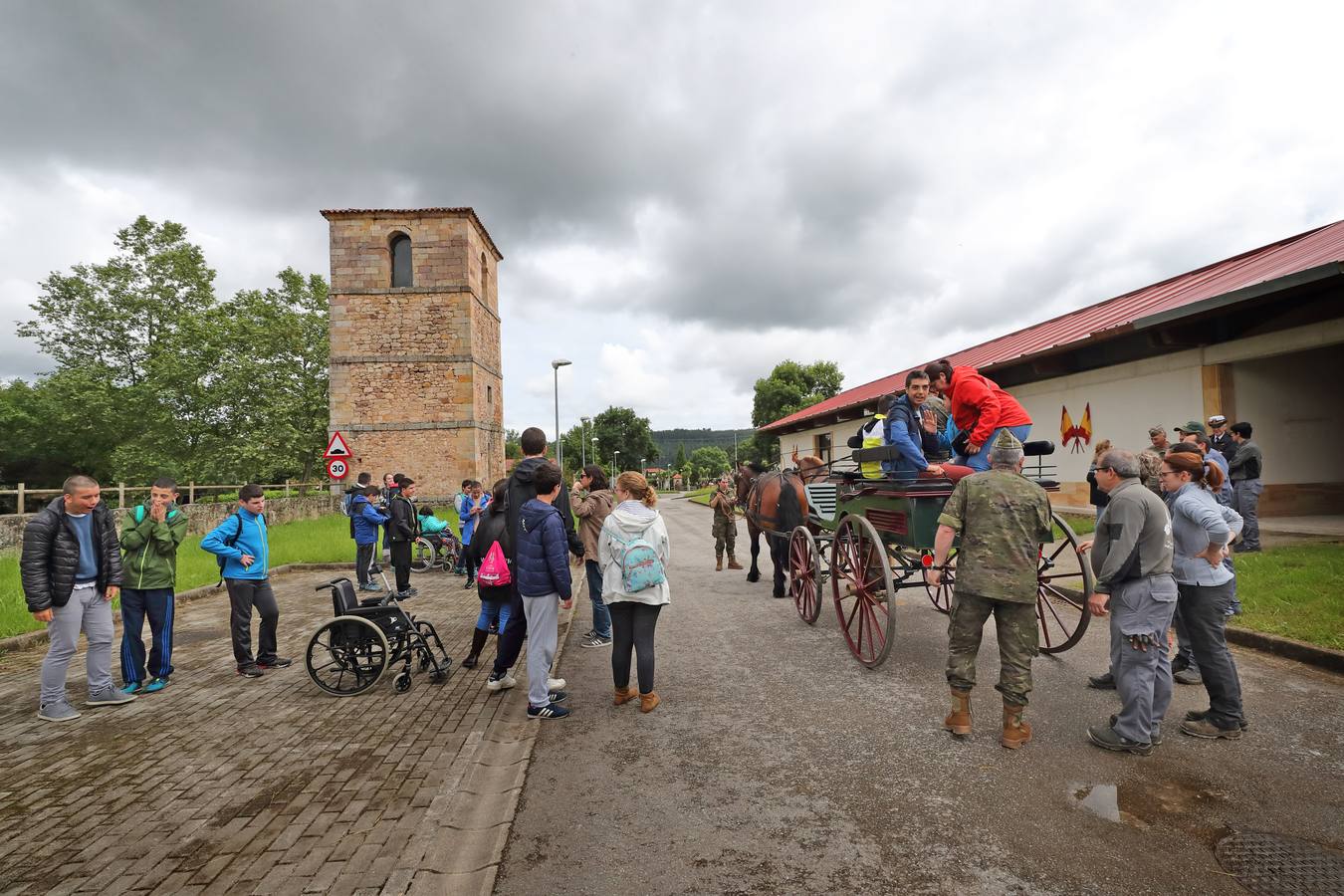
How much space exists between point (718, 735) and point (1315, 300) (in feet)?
33.5

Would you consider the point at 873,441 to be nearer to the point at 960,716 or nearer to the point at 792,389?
the point at 960,716

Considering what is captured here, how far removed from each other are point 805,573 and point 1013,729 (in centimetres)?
331

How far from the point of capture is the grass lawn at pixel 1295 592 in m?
5.23

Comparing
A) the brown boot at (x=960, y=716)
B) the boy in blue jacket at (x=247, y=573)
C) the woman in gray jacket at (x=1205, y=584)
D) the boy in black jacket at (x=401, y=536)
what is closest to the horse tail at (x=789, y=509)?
the brown boot at (x=960, y=716)

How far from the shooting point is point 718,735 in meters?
4.01

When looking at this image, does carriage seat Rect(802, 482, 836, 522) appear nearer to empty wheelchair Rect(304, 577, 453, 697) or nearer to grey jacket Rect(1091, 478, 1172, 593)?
grey jacket Rect(1091, 478, 1172, 593)

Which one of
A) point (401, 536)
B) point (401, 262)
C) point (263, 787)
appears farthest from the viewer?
point (401, 262)

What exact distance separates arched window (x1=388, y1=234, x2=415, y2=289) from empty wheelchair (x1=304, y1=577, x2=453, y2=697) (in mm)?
21699

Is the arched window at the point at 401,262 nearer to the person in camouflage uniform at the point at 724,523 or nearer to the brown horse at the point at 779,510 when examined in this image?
the person in camouflage uniform at the point at 724,523

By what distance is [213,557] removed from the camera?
42.7ft

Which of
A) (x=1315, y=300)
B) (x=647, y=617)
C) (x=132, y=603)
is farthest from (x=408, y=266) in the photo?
(x=1315, y=300)

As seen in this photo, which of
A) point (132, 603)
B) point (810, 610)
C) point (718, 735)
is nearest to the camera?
point (718, 735)

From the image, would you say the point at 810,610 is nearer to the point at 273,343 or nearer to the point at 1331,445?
the point at 1331,445

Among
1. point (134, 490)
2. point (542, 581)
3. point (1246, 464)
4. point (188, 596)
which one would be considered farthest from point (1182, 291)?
point (134, 490)
